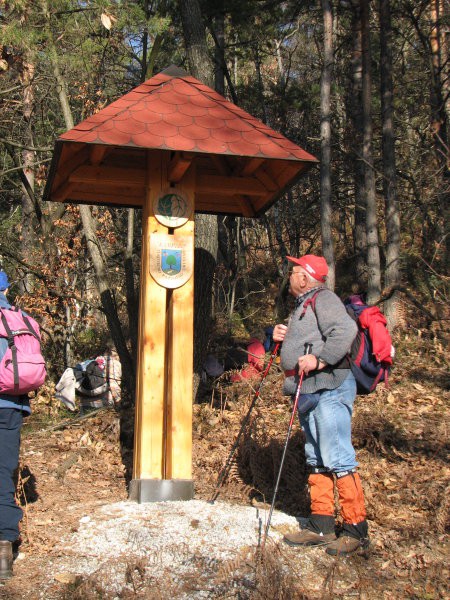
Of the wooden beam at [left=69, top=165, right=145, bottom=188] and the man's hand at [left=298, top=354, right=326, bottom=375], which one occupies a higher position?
the wooden beam at [left=69, top=165, right=145, bottom=188]

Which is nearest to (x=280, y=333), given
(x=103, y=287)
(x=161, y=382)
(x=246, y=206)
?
(x=161, y=382)

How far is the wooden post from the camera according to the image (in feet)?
18.0

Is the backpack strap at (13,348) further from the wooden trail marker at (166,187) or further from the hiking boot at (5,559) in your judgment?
the wooden trail marker at (166,187)

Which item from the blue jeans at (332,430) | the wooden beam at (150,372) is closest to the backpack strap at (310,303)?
the blue jeans at (332,430)

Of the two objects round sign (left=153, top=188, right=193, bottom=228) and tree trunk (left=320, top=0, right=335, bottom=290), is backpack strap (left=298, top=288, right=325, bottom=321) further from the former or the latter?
tree trunk (left=320, top=0, right=335, bottom=290)

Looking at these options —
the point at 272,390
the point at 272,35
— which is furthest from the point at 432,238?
the point at 272,390

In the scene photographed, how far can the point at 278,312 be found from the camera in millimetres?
13695

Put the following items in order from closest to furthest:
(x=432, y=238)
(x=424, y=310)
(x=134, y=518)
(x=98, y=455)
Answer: (x=134, y=518) → (x=98, y=455) → (x=424, y=310) → (x=432, y=238)

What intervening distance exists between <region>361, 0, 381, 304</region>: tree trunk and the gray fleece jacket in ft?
22.0

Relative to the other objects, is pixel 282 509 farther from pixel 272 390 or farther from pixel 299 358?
pixel 272 390

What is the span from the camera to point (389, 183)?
11.8m

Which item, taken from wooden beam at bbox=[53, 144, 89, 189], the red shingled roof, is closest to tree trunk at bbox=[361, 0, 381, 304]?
the red shingled roof

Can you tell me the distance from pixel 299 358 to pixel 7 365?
189 centimetres

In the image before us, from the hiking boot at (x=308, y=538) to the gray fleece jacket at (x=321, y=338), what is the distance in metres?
0.92
